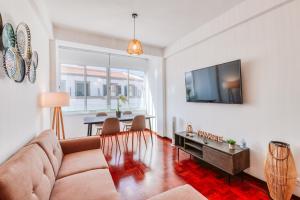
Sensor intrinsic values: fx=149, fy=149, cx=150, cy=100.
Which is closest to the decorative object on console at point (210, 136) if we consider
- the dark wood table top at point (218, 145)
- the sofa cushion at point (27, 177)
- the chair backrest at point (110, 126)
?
the dark wood table top at point (218, 145)

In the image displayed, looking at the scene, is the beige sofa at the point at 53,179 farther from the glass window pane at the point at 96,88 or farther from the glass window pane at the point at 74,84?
the glass window pane at the point at 96,88

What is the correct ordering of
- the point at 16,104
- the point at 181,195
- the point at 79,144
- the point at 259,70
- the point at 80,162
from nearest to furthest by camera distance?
1. the point at 181,195
2. the point at 16,104
3. the point at 80,162
4. the point at 259,70
5. the point at 79,144

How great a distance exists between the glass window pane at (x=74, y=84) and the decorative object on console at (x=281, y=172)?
14.9 feet

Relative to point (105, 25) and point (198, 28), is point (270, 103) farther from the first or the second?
point (105, 25)

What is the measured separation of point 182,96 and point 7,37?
3206mm

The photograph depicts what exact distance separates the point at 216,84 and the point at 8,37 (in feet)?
9.15

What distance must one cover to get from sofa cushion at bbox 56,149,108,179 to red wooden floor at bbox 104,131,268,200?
51cm

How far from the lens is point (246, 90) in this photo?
229cm

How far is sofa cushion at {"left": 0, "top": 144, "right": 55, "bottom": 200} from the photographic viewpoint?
87 cm

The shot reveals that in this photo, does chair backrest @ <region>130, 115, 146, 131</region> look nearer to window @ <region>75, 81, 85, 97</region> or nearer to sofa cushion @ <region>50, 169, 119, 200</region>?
sofa cushion @ <region>50, 169, 119, 200</region>

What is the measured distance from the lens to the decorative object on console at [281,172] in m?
1.65

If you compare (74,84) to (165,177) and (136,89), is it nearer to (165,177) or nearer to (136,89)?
(136,89)

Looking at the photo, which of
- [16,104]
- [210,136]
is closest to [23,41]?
[16,104]

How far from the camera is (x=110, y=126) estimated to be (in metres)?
3.17
